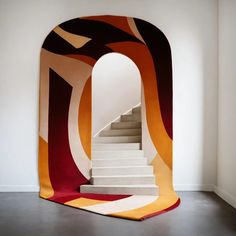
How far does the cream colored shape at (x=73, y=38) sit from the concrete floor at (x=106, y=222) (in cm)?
244

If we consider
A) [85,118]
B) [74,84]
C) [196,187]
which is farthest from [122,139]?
[196,187]

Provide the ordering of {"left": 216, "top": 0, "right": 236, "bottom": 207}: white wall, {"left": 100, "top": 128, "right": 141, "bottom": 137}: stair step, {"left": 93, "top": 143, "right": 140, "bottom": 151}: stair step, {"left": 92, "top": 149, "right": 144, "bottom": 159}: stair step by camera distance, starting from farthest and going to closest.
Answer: {"left": 100, "top": 128, "right": 141, "bottom": 137}: stair step < {"left": 93, "top": 143, "right": 140, "bottom": 151}: stair step < {"left": 92, "top": 149, "right": 144, "bottom": 159}: stair step < {"left": 216, "top": 0, "right": 236, "bottom": 207}: white wall

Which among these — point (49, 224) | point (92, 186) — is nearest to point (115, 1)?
point (92, 186)

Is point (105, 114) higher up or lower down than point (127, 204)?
higher up

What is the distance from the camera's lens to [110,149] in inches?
190

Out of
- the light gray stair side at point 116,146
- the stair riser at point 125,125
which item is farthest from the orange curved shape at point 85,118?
the stair riser at point 125,125

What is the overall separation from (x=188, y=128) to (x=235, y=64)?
1234 mm

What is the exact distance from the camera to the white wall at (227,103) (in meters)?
3.79

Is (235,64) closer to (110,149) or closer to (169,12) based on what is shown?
(169,12)

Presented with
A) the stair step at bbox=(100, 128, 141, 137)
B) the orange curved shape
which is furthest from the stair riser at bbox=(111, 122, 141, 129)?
the orange curved shape

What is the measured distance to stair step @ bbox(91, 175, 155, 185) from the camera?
168 inches

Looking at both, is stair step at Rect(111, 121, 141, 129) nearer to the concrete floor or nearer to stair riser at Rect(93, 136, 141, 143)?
stair riser at Rect(93, 136, 141, 143)

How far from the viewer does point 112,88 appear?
6305 mm

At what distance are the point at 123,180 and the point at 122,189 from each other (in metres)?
0.16
